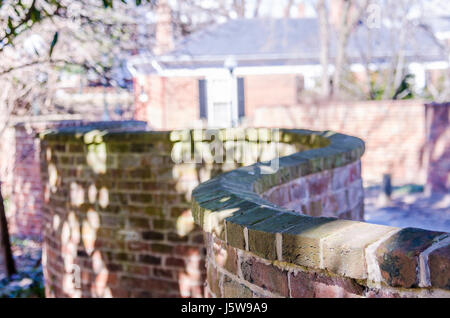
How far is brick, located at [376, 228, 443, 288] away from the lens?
181 centimetres

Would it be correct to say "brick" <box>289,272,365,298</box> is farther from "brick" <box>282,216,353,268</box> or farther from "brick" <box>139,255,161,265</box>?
"brick" <box>139,255,161,265</box>

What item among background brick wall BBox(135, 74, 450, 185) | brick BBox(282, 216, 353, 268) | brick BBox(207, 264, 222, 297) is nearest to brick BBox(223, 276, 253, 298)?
brick BBox(207, 264, 222, 297)

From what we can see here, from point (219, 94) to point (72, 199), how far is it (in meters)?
12.9

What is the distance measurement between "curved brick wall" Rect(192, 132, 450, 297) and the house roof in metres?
16.4

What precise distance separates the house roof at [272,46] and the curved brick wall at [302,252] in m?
16.4

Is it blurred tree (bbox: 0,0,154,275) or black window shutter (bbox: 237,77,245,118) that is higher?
blurred tree (bbox: 0,0,154,275)

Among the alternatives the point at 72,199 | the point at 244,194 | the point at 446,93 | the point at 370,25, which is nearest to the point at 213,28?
the point at 370,25

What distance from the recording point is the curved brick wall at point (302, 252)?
1.83 m

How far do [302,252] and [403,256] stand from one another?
425mm

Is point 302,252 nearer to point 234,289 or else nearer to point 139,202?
point 234,289

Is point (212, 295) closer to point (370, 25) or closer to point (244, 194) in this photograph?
point (244, 194)

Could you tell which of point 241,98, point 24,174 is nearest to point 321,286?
point 24,174

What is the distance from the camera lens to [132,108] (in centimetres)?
2228

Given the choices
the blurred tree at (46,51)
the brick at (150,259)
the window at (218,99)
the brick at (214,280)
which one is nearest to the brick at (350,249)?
the brick at (214,280)
